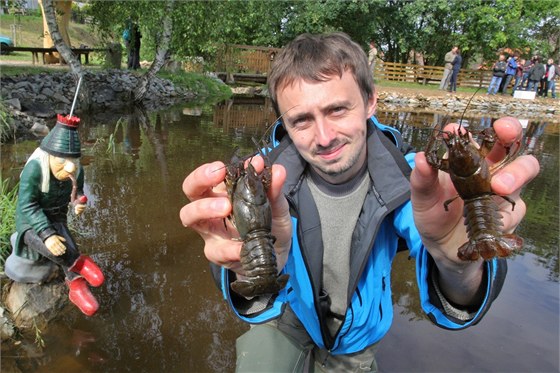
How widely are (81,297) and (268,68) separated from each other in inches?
1218

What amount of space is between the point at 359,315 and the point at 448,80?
112 feet

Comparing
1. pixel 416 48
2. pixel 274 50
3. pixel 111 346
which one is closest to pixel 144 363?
pixel 111 346

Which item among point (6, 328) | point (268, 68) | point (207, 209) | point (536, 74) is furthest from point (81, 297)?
point (536, 74)

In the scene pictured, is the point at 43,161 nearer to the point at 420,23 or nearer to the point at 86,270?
the point at 86,270

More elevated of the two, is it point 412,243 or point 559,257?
point 412,243

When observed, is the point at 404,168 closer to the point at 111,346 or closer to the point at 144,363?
the point at 144,363

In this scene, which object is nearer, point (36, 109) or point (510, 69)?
point (36, 109)

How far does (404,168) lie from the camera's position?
2.79 m

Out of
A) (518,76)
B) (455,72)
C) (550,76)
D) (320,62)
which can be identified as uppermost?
(550,76)

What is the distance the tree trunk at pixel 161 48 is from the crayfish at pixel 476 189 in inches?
652

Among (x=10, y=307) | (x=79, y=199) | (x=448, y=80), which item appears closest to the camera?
(x=79, y=199)

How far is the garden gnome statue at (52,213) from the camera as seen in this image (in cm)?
391

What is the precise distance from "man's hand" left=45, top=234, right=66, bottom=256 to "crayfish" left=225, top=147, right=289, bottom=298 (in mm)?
2281

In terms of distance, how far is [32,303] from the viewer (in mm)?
4422
